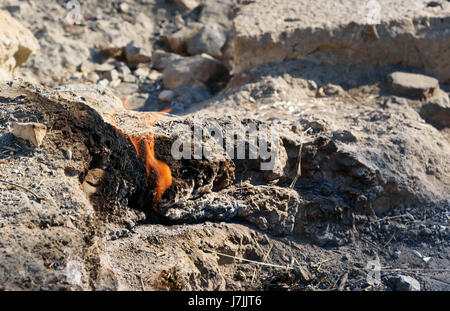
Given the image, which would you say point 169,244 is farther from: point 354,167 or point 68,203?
point 354,167

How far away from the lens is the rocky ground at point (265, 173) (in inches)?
102

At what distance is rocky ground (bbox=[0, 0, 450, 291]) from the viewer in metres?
2.58

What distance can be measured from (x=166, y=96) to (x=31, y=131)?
3701 millimetres

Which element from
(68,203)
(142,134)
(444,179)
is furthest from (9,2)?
(444,179)

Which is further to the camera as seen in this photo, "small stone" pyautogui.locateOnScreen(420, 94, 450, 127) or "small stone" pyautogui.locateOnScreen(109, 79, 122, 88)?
"small stone" pyautogui.locateOnScreen(109, 79, 122, 88)

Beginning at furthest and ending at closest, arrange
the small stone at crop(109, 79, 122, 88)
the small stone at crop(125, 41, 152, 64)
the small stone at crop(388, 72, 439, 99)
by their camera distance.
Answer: the small stone at crop(125, 41, 152, 64), the small stone at crop(109, 79, 122, 88), the small stone at crop(388, 72, 439, 99)

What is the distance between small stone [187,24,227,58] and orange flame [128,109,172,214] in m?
4.28

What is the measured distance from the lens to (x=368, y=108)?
4.79 meters

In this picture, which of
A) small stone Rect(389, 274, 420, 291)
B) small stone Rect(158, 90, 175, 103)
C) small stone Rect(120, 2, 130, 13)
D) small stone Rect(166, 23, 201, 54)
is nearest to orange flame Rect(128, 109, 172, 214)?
small stone Rect(389, 274, 420, 291)

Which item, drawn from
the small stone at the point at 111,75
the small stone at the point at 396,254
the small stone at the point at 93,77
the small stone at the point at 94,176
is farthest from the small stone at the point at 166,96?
the small stone at the point at 396,254

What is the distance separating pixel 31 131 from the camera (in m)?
2.68

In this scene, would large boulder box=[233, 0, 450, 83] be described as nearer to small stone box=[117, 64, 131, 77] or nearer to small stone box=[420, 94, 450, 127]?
small stone box=[420, 94, 450, 127]

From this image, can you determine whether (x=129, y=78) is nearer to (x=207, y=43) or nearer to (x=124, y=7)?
(x=207, y=43)

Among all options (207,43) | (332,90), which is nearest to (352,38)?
(332,90)
